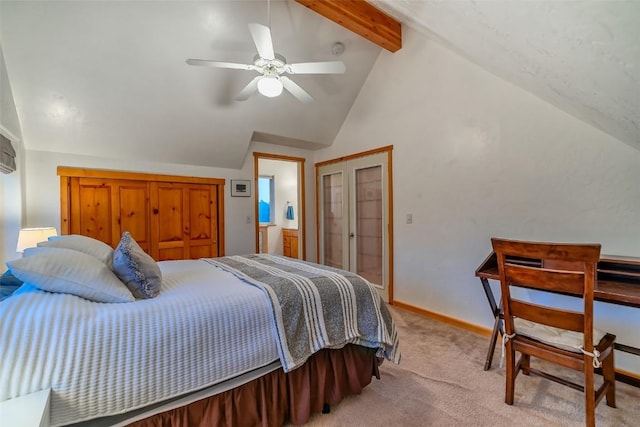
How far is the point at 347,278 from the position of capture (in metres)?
1.82

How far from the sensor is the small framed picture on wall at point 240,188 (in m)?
4.07

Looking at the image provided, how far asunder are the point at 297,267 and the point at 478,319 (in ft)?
6.46

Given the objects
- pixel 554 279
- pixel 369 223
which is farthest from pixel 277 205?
pixel 554 279

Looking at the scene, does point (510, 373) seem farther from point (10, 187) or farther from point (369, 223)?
point (10, 187)

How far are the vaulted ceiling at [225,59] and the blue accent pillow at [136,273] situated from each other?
1.94 m

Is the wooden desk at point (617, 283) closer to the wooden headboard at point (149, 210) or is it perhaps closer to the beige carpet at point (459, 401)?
the beige carpet at point (459, 401)

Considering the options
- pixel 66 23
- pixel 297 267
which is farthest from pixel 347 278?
pixel 66 23

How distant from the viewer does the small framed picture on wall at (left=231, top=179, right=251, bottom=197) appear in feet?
13.4

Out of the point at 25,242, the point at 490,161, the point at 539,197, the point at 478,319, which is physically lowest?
the point at 478,319

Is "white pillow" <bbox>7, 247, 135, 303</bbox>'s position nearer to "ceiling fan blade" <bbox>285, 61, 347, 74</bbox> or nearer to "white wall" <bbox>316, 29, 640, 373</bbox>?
"ceiling fan blade" <bbox>285, 61, 347, 74</bbox>

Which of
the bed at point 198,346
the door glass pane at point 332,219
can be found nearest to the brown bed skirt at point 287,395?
the bed at point 198,346

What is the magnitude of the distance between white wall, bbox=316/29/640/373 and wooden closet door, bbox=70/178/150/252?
2.97m

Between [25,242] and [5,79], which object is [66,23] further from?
[25,242]

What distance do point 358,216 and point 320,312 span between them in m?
2.68
